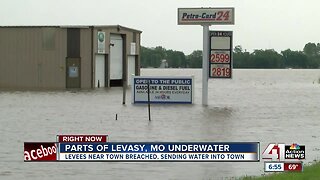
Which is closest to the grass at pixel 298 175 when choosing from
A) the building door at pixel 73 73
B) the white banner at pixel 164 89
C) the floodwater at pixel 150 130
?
the floodwater at pixel 150 130

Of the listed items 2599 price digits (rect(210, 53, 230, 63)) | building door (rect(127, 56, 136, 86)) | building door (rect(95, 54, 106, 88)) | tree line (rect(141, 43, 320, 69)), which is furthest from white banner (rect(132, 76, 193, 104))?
tree line (rect(141, 43, 320, 69))

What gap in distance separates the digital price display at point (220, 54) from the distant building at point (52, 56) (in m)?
23.4

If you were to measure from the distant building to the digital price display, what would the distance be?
23436mm

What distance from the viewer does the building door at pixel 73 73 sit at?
56500mm

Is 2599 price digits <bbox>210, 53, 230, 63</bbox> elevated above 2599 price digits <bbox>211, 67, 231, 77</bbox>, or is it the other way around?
2599 price digits <bbox>210, 53, 230, 63</bbox>

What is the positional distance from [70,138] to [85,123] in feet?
39.8

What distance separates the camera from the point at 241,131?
2073cm

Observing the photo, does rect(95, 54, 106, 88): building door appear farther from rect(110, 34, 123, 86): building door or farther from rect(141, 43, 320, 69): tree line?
rect(141, 43, 320, 69): tree line

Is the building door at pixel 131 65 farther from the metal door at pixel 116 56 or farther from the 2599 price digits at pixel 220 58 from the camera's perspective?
the 2599 price digits at pixel 220 58

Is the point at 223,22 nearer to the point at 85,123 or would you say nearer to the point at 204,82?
the point at 204,82

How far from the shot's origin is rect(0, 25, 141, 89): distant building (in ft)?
186

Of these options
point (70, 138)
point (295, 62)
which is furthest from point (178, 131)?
point (295, 62)

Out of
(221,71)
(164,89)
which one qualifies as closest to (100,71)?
(164,89)

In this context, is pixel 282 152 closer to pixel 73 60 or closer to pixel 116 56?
pixel 73 60
